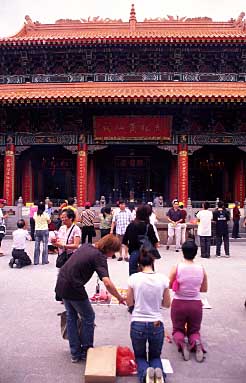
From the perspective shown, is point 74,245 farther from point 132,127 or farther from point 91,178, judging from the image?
point 91,178

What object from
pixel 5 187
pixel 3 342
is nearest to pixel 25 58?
pixel 5 187

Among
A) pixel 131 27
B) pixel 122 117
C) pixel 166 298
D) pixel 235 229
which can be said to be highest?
pixel 131 27

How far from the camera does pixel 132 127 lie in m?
17.4

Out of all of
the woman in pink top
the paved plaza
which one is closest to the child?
the paved plaza

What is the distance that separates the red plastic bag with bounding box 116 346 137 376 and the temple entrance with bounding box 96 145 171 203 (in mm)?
15556

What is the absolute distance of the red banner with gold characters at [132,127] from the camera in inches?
682

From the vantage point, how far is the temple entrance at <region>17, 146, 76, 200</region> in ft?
64.8

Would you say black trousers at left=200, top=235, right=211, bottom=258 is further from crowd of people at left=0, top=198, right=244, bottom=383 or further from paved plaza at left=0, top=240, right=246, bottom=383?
crowd of people at left=0, top=198, right=244, bottom=383

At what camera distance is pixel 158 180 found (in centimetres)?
1973

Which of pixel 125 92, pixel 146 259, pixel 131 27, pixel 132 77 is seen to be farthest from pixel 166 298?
pixel 131 27

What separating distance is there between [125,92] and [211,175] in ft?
20.5

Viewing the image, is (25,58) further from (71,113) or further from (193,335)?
(193,335)

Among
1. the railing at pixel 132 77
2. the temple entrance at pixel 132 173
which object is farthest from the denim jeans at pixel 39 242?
the railing at pixel 132 77

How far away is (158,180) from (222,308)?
1387 centimetres
